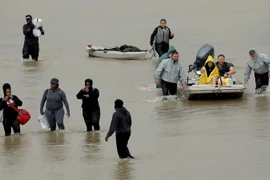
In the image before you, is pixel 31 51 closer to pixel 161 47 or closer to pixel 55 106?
pixel 161 47

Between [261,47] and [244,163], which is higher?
[261,47]

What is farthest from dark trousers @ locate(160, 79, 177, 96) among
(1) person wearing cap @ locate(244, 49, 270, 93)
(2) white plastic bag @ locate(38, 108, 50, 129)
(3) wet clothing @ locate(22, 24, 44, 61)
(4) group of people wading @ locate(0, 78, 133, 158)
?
(3) wet clothing @ locate(22, 24, 44, 61)

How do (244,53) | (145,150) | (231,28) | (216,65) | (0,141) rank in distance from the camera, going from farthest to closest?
(231,28) < (244,53) < (216,65) < (0,141) < (145,150)

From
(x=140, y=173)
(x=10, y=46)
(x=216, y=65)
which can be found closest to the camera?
(x=140, y=173)

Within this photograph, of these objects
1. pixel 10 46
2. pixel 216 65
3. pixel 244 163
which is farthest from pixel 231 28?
pixel 244 163

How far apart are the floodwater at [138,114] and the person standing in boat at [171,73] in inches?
17.0

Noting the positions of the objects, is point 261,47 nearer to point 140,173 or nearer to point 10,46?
point 10,46

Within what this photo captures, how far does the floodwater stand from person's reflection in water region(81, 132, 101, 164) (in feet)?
0.06

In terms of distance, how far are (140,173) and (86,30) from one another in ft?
82.7

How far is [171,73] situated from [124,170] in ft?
22.8

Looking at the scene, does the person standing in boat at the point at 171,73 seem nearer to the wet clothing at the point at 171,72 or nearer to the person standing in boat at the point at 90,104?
the wet clothing at the point at 171,72

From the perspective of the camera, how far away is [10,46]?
34.4m

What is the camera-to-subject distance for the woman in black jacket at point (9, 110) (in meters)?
17.6

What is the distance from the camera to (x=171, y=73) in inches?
842
